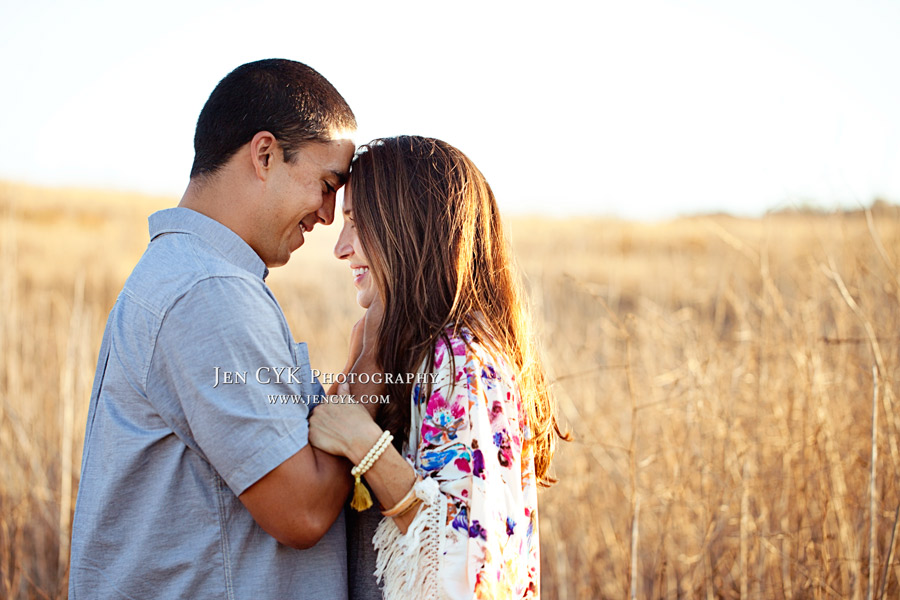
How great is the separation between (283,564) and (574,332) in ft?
18.5

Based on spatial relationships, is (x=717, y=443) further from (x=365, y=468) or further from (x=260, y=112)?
(x=260, y=112)

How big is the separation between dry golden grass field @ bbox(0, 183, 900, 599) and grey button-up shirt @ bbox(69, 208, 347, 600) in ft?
3.61

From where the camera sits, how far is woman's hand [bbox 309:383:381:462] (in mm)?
1485

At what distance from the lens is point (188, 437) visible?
1475mm

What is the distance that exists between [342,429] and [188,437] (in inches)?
12.8

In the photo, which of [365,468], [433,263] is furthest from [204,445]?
[433,263]

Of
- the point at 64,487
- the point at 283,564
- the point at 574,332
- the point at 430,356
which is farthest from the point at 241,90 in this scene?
the point at 574,332

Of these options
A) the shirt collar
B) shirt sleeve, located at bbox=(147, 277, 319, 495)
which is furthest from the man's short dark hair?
shirt sleeve, located at bbox=(147, 277, 319, 495)

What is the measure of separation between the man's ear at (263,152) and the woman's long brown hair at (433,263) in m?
0.26

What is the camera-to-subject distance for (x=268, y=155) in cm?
174

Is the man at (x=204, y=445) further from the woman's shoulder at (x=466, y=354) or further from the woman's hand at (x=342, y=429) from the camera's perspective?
the woman's shoulder at (x=466, y=354)

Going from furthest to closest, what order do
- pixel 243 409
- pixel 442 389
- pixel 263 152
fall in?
1. pixel 263 152
2. pixel 442 389
3. pixel 243 409

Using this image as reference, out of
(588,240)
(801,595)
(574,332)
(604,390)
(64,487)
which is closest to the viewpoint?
(801,595)

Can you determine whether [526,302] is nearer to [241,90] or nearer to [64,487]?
[241,90]
